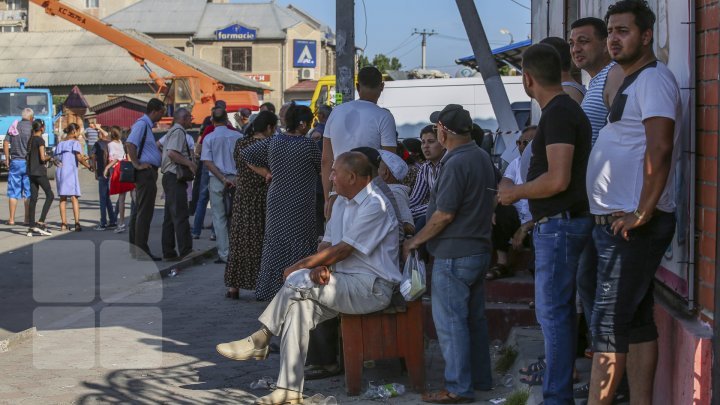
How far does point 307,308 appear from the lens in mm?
6594

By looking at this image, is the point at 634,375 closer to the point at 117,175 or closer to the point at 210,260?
the point at 210,260

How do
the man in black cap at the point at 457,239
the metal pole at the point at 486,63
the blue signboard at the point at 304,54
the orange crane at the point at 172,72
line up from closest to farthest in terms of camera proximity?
the man in black cap at the point at 457,239
the metal pole at the point at 486,63
the orange crane at the point at 172,72
the blue signboard at the point at 304,54

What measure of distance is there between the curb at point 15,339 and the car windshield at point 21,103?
24.9 metres

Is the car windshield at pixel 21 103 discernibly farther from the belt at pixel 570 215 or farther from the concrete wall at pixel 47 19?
the concrete wall at pixel 47 19

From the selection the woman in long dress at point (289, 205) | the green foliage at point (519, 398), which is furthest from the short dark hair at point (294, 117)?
the green foliage at point (519, 398)

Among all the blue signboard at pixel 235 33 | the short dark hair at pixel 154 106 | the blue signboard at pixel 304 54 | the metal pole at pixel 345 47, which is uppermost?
the blue signboard at pixel 235 33

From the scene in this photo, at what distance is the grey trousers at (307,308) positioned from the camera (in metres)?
6.50

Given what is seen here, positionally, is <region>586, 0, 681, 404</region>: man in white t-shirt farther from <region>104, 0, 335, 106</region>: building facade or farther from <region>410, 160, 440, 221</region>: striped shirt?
<region>104, 0, 335, 106</region>: building facade

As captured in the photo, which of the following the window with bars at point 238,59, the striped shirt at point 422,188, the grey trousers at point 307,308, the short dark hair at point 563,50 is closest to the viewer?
the short dark hair at point 563,50

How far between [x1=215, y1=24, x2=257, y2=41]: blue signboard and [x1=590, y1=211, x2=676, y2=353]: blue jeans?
7385 centimetres

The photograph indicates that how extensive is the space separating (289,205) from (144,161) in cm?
464

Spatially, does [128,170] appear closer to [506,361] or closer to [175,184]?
[175,184]

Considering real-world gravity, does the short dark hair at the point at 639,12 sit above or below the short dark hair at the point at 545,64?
Answer: above

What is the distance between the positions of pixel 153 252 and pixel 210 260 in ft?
3.04
